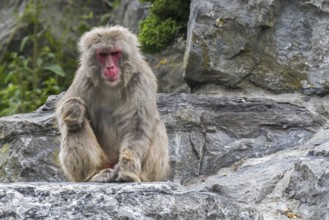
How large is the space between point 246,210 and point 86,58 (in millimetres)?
1809

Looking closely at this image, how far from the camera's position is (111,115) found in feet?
20.6

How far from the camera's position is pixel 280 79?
274 inches

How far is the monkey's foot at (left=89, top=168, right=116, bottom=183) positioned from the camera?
5746 mm

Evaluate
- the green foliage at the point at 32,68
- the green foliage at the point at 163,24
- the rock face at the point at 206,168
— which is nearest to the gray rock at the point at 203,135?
the rock face at the point at 206,168

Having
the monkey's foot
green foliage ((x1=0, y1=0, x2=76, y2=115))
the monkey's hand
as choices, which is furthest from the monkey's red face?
green foliage ((x1=0, y1=0, x2=76, y2=115))

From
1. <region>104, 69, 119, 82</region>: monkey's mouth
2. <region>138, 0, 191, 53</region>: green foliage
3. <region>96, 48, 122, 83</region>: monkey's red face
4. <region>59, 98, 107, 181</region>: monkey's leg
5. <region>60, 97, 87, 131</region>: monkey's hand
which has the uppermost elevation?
<region>138, 0, 191, 53</region>: green foliage

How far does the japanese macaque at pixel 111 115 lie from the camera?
19.5 feet

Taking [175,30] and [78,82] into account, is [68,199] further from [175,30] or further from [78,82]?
[175,30]

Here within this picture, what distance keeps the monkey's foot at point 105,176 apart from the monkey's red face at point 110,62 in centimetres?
70

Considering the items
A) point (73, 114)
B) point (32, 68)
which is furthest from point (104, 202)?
point (32, 68)

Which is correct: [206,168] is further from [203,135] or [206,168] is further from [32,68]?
[32,68]

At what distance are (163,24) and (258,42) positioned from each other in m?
1.06

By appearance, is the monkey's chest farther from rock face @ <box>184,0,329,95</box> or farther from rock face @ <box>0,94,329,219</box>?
rock face @ <box>184,0,329,95</box>

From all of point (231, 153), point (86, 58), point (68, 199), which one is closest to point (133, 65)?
point (86, 58)
